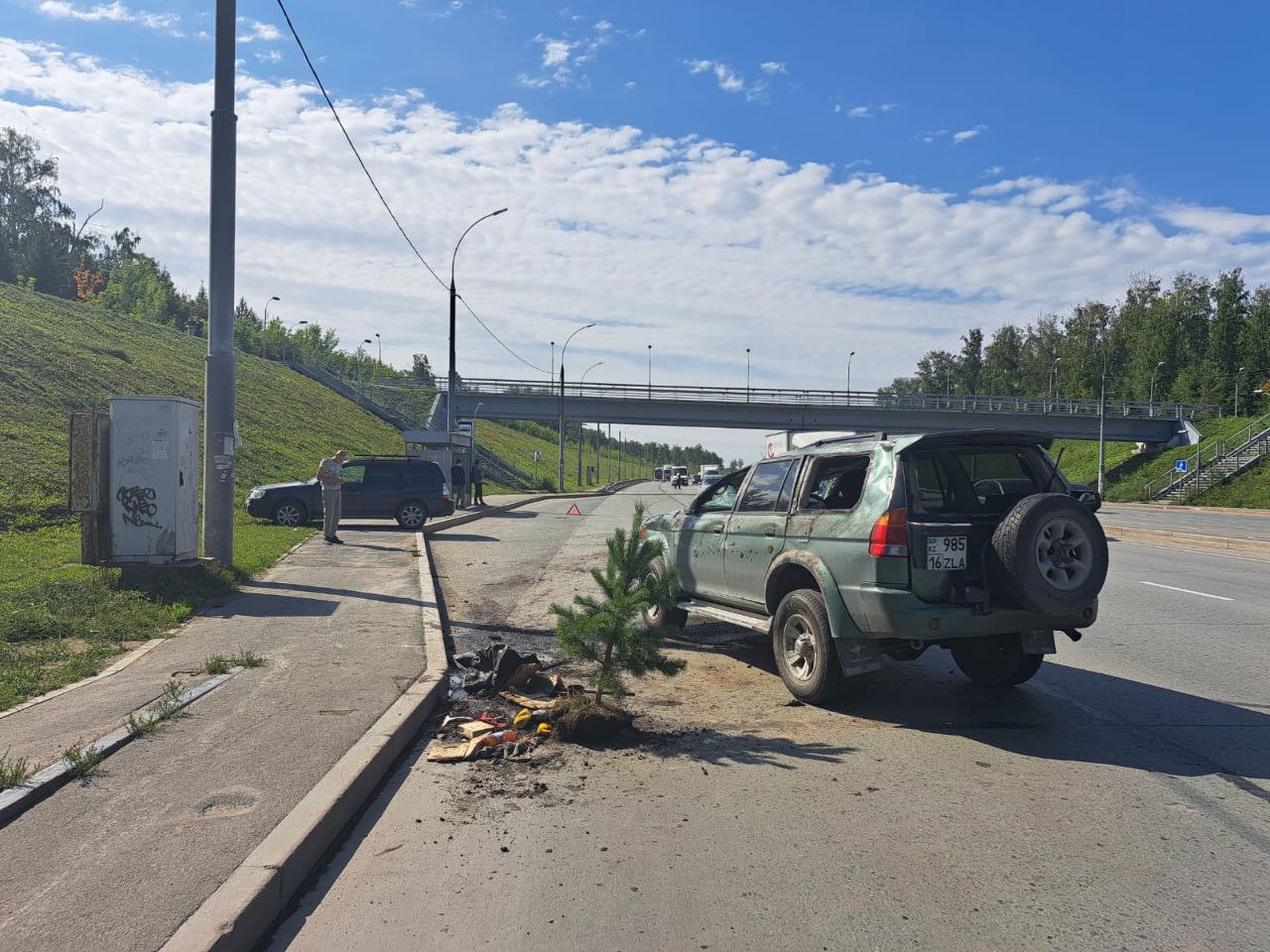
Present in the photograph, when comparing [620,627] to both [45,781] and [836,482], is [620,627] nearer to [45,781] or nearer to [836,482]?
[836,482]

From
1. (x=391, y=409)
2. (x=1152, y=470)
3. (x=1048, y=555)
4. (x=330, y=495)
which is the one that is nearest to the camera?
(x=1048, y=555)

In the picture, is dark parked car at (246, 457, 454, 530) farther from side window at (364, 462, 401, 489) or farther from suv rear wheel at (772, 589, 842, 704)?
suv rear wheel at (772, 589, 842, 704)

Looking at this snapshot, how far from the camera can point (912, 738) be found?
5.92m

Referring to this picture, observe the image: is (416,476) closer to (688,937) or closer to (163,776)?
(163,776)

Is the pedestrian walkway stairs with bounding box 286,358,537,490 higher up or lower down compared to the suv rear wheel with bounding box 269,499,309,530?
higher up

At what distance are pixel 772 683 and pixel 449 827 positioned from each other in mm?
3569

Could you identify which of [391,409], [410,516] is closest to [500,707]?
[410,516]

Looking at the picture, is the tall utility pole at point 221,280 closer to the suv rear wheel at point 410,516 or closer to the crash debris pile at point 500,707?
the crash debris pile at point 500,707

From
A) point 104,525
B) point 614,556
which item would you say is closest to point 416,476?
point 104,525

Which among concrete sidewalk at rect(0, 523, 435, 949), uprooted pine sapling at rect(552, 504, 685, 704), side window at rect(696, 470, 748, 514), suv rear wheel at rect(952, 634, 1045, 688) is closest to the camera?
concrete sidewalk at rect(0, 523, 435, 949)

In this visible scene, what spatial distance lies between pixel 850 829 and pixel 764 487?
3.71 m

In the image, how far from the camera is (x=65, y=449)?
68.3 ft

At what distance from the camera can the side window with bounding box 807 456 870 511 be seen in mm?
7042

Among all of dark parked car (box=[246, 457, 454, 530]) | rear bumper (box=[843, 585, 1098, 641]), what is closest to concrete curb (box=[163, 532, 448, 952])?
rear bumper (box=[843, 585, 1098, 641])
